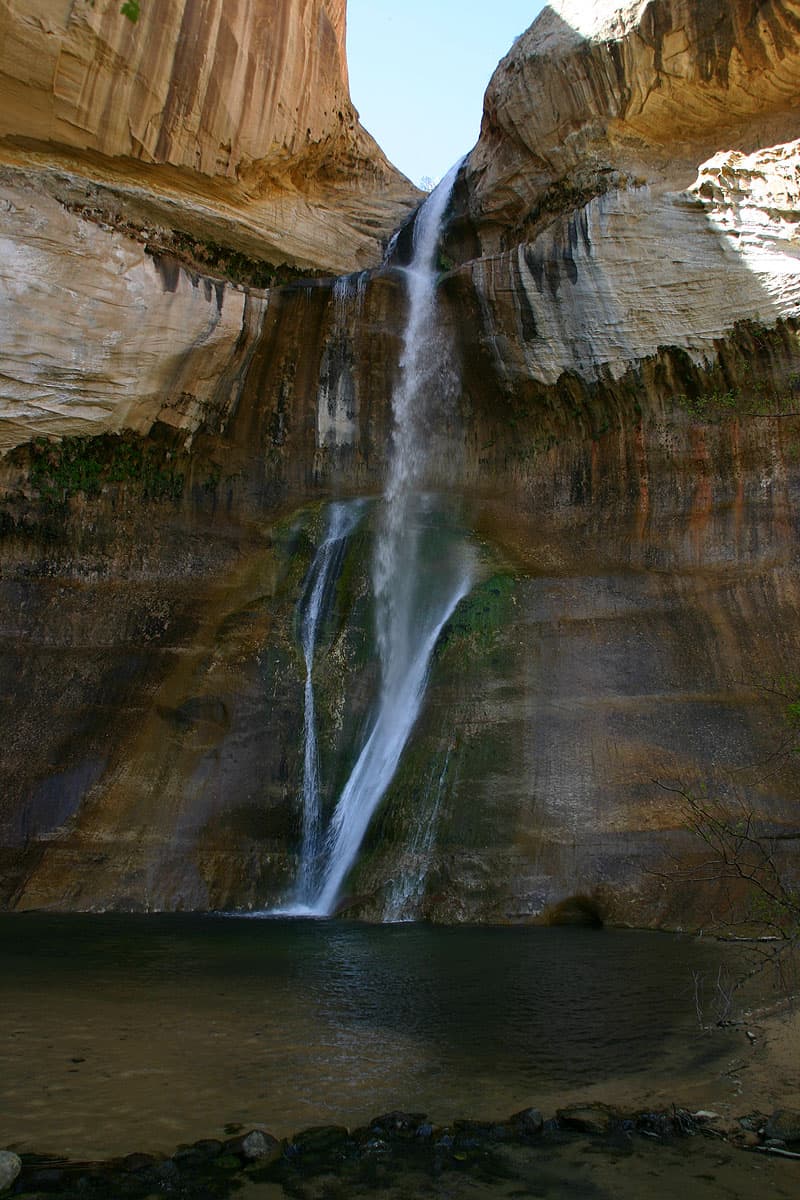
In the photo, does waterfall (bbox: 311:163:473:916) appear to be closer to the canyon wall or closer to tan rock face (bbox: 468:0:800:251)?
the canyon wall

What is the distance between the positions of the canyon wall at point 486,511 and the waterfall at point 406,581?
334mm

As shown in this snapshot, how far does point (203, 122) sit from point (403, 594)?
876 centimetres

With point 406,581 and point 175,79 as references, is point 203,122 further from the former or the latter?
point 406,581

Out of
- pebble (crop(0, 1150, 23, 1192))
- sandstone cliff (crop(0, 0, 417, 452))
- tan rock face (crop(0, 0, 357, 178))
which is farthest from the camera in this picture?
sandstone cliff (crop(0, 0, 417, 452))

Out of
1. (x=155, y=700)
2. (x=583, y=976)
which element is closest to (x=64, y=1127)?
(x=583, y=976)

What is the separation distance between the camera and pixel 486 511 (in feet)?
56.3

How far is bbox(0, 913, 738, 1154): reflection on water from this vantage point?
461 centimetres

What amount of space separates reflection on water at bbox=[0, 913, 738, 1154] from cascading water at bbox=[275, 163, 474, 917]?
2855mm

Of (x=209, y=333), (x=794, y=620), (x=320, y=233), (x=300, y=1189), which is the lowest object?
(x=300, y=1189)

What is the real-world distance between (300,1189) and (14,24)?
15.1 meters

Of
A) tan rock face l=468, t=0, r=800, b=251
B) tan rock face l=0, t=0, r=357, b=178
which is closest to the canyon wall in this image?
tan rock face l=468, t=0, r=800, b=251

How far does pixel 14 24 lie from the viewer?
13578 millimetres

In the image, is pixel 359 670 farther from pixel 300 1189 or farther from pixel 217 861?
pixel 300 1189

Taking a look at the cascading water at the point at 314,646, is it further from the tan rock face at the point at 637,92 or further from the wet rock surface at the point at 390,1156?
the wet rock surface at the point at 390,1156
